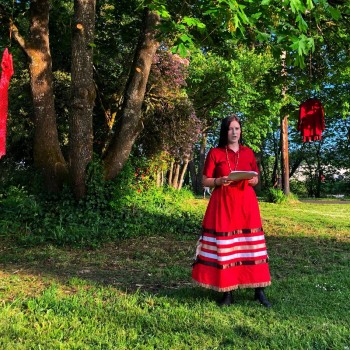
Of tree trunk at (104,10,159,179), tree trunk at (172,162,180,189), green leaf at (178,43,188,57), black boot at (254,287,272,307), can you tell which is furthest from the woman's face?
tree trunk at (172,162,180,189)

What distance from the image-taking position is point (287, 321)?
355 cm

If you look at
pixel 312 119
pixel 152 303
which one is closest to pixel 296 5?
pixel 152 303

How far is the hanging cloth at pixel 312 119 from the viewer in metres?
7.95

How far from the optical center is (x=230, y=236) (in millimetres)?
4008

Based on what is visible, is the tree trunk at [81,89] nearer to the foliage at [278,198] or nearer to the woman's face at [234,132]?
the woman's face at [234,132]

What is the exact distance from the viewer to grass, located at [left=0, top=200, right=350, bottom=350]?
3.15 meters

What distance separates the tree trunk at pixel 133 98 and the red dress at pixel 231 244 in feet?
15.6

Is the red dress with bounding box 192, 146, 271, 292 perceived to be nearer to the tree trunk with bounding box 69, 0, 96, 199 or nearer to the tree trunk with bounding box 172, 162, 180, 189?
the tree trunk with bounding box 69, 0, 96, 199

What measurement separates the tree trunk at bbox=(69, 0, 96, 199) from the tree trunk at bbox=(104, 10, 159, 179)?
682 mm

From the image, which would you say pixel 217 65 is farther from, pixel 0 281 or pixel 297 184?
pixel 297 184

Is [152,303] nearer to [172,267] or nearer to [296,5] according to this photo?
[172,267]

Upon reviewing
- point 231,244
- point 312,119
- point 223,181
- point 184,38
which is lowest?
point 231,244

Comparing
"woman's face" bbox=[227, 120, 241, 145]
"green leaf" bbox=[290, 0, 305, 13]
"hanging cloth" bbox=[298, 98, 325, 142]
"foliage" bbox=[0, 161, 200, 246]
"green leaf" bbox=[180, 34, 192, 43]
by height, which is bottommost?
"foliage" bbox=[0, 161, 200, 246]

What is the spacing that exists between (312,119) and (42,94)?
538 centimetres
